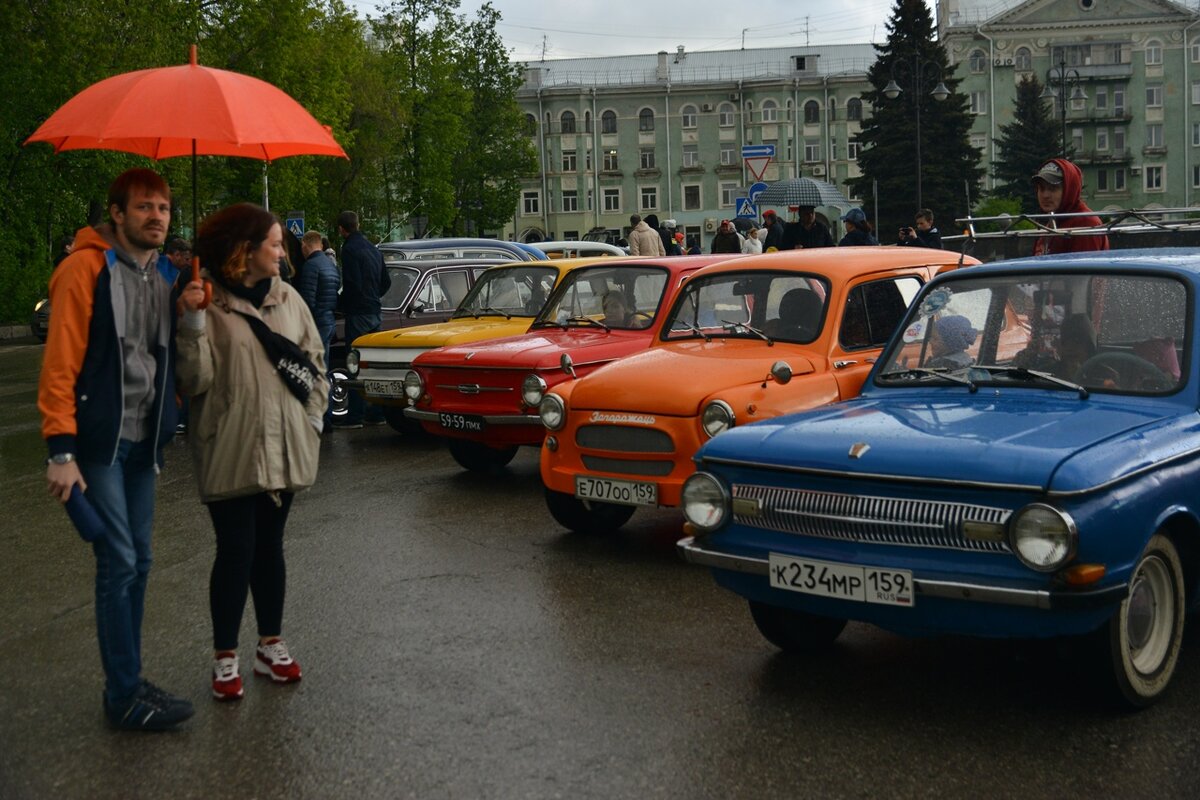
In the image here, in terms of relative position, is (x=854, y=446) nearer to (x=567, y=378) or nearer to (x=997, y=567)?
(x=997, y=567)

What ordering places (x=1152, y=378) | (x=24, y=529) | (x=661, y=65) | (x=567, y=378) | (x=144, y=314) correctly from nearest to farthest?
(x=144, y=314) < (x=1152, y=378) < (x=24, y=529) < (x=567, y=378) < (x=661, y=65)

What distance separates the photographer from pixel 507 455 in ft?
39.1

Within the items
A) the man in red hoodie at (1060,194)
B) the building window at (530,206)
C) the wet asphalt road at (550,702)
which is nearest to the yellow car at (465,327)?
the man in red hoodie at (1060,194)

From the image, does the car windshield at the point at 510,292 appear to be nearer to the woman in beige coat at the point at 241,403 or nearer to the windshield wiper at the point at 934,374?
the windshield wiper at the point at 934,374

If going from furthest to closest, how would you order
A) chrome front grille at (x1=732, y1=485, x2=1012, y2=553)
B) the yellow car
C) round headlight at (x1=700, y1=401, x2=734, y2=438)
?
the yellow car → round headlight at (x1=700, y1=401, x2=734, y2=438) → chrome front grille at (x1=732, y1=485, x2=1012, y2=553)

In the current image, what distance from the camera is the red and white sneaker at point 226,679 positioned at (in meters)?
5.69

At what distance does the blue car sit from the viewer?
16.0ft

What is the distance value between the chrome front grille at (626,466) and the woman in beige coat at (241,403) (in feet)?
9.14

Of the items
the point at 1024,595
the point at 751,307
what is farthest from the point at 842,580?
the point at 751,307

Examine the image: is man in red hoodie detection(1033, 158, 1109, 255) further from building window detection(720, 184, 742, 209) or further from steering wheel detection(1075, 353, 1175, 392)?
building window detection(720, 184, 742, 209)

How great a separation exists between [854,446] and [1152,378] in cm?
135

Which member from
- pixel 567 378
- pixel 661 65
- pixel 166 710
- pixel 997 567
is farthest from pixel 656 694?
pixel 661 65

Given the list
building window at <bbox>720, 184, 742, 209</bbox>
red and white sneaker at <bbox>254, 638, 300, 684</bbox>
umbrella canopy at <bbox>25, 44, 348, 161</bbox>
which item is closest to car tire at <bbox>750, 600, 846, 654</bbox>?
red and white sneaker at <bbox>254, 638, 300, 684</bbox>

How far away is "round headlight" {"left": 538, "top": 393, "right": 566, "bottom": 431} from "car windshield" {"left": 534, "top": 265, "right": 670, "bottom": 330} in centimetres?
247
